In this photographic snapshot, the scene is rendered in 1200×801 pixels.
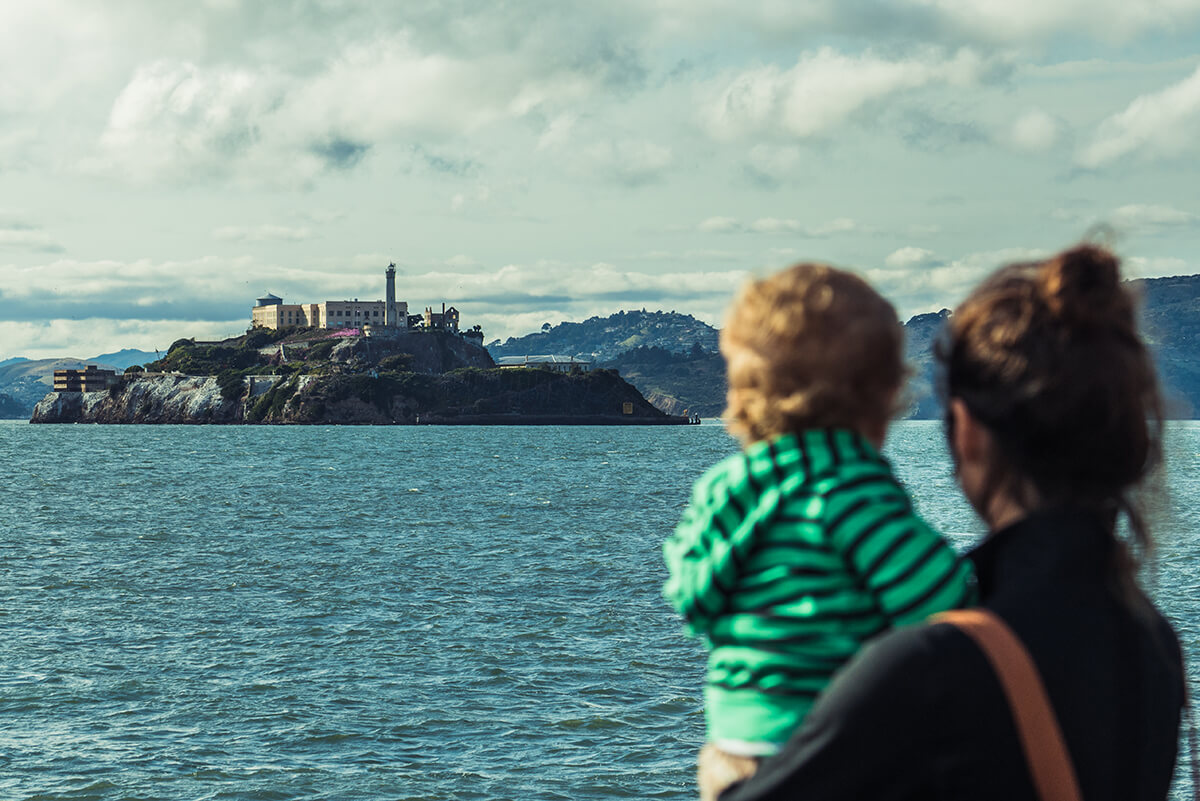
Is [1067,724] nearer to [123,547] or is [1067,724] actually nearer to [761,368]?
[761,368]

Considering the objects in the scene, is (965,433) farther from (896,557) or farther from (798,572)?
(798,572)

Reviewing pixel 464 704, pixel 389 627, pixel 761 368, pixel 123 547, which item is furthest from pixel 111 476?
pixel 761 368

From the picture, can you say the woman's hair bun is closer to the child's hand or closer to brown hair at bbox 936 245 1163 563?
brown hair at bbox 936 245 1163 563

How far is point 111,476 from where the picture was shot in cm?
8894

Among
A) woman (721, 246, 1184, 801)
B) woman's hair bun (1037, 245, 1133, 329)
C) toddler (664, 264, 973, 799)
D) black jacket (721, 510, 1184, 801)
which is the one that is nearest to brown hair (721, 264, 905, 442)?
toddler (664, 264, 973, 799)

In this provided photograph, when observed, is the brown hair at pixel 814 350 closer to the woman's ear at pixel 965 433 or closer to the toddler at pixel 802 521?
the toddler at pixel 802 521

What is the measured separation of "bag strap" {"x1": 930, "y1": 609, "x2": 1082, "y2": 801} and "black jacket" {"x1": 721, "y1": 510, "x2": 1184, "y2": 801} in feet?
0.05

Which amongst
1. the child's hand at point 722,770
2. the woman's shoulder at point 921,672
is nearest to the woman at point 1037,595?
the woman's shoulder at point 921,672

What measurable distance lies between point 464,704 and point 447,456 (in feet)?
325

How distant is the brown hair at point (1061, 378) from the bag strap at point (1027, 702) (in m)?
0.36

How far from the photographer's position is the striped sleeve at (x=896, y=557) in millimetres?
2215

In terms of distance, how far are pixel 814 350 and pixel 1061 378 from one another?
473 millimetres

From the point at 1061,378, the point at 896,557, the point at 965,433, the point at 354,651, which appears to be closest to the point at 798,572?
the point at 896,557

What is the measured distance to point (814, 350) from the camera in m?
2.32
